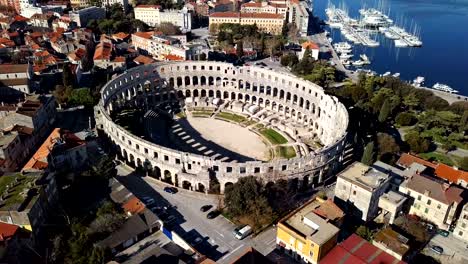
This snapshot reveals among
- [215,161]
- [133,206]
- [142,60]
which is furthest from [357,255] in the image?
[142,60]

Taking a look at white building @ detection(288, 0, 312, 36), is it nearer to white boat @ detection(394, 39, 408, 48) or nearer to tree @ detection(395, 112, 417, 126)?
white boat @ detection(394, 39, 408, 48)

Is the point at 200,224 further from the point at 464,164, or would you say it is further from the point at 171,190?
the point at 464,164

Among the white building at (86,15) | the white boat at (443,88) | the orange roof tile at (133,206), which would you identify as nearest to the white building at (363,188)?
the orange roof tile at (133,206)

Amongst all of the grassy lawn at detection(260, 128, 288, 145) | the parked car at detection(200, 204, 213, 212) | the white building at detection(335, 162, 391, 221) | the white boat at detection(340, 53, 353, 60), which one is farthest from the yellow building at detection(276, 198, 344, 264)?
the white boat at detection(340, 53, 353, 60)

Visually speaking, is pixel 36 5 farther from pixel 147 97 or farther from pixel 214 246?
pixel 214 246

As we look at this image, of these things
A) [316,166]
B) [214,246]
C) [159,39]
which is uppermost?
[159,39]

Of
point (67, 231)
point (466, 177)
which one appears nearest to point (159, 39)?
point (67, 231)
